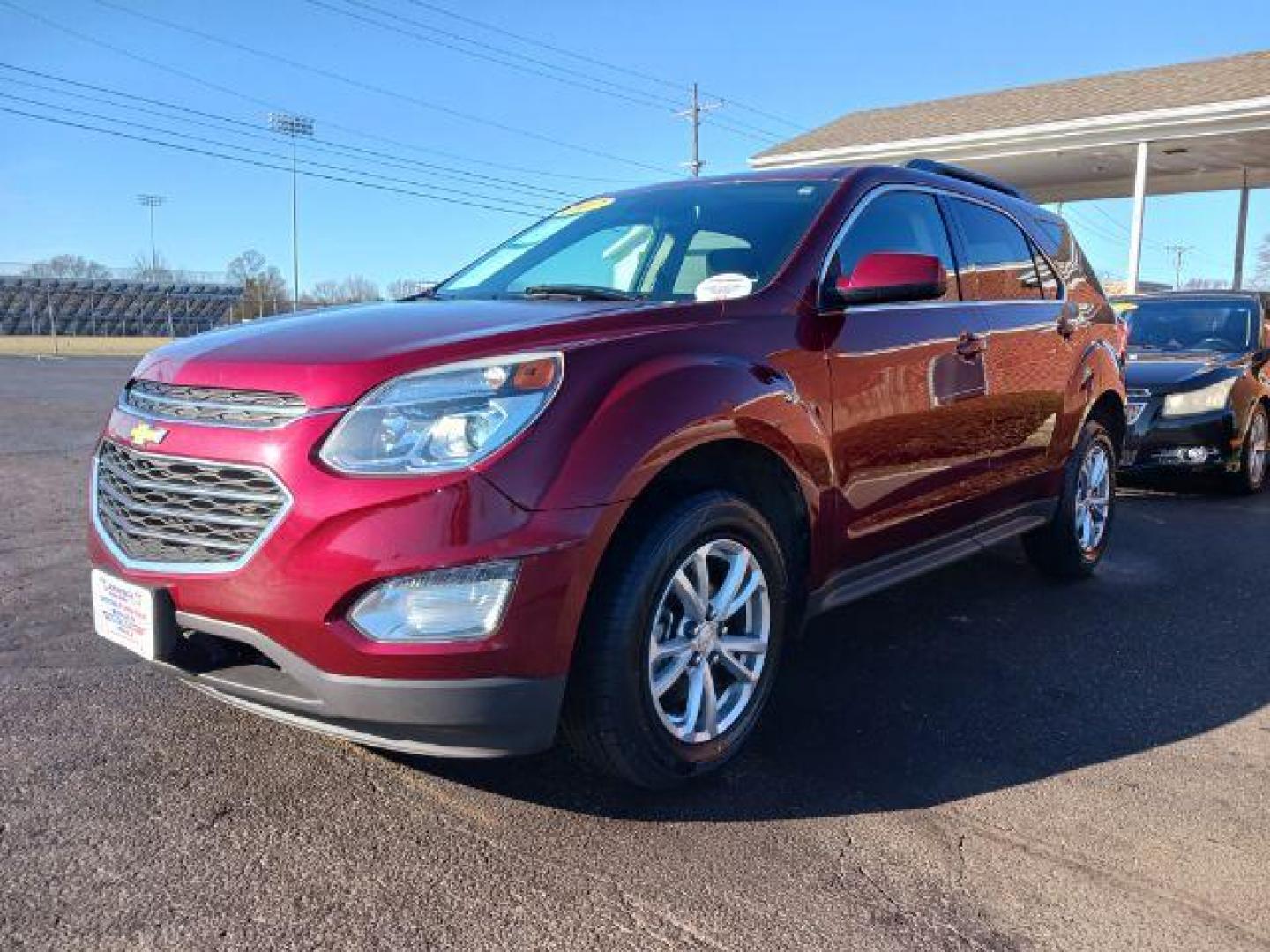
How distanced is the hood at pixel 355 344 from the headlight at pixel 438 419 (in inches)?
2.0

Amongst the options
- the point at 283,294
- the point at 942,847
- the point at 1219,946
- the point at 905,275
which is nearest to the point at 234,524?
the point at 942,847

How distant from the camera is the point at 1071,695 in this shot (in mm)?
→ 3818

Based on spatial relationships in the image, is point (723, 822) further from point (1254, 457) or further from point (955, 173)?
point (1254, 457)

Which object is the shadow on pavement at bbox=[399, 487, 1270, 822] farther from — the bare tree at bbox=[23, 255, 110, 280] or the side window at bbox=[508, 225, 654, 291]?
the bare tree at bbox=[23, 255, 110, 280]

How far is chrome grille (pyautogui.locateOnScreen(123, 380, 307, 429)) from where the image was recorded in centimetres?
258

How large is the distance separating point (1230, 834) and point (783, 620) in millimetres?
1334

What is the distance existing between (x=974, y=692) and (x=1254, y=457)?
5.74 m

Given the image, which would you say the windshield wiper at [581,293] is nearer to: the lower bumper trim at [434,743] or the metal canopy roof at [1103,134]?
the lower bumper trim at [434,743]

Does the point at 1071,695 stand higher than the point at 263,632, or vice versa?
the point at 263,632

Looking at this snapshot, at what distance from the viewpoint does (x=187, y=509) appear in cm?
269

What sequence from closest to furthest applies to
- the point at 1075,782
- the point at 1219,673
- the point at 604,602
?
the point at 604,602 → the point at 1075,782 → the point at 1219,673

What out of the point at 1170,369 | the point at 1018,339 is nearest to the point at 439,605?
the point at 1018,339

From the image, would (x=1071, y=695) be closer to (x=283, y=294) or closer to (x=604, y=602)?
(x=604, y=602)

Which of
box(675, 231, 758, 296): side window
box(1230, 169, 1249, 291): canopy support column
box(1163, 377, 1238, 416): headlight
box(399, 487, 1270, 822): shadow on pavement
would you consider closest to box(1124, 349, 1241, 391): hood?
box(1163, 377, 1238, 416): headlight
